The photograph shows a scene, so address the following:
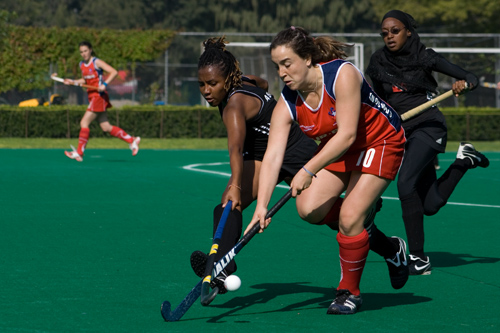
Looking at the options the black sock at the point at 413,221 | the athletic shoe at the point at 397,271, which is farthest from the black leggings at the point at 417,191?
the athletic shoe at the point at 397,271

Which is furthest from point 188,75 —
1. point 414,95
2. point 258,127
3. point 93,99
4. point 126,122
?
point 258,127

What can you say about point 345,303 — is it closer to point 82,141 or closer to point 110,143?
point 82,141

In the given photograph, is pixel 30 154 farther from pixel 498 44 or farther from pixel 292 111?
pixel 498 44

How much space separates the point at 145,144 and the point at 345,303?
17116mm

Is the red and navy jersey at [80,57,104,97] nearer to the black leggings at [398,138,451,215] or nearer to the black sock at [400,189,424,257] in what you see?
the black leggings at [398,138,451,215]

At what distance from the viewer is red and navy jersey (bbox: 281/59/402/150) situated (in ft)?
16.0

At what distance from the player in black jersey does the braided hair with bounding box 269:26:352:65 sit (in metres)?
0.65

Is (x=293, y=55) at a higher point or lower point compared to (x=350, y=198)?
higher

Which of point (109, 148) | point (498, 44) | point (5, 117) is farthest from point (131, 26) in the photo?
point (109, 148)

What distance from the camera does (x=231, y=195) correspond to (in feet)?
17.5

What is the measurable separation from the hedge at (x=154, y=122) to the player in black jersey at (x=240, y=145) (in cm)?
1792

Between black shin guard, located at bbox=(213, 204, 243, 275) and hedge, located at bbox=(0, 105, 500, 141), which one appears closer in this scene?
black shin guard, located at bbox=(213, 204, 243, 275)

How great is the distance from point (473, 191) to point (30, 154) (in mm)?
9131

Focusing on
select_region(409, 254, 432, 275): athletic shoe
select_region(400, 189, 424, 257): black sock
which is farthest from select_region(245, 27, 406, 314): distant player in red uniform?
select_region(400, 189, 424, 257): black sock
